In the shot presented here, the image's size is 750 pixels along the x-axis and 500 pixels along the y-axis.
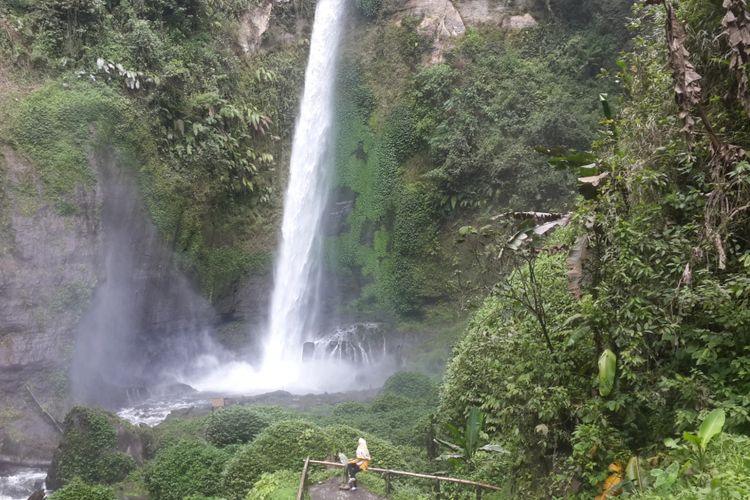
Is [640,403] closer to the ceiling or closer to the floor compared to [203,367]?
closer to the ceiling

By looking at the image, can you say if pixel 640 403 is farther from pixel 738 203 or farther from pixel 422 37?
pixel 422 37

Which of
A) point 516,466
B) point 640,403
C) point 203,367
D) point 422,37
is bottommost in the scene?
point 203,367

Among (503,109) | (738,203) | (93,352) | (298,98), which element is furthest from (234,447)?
(298,98)

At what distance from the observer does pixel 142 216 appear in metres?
17.9

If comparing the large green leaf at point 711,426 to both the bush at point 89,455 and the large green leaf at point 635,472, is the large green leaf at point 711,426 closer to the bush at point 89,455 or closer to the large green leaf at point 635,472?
the large green leaf at point 635,472

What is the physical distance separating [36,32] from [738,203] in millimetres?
18465

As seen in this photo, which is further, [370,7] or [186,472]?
[370,7]

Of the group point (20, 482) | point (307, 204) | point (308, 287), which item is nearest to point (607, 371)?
point (20, 482)

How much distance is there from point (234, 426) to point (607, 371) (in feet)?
29.5

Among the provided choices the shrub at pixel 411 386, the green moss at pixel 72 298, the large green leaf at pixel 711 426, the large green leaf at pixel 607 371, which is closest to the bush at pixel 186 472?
the shrub at pixel 411 386

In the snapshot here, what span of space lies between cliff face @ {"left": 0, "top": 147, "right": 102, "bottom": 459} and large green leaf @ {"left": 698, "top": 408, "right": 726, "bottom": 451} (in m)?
14.0

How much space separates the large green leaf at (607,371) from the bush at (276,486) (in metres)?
4.49

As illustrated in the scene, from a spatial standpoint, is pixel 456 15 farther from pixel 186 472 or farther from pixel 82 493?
pixel 82 493

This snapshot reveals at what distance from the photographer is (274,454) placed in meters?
9.63
